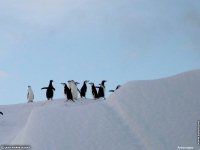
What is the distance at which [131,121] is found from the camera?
15.8 metres

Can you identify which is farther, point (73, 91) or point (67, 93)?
point (73, 91)

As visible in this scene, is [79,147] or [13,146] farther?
[13,146]

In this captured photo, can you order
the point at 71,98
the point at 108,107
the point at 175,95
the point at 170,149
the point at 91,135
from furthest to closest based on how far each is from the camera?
the point at 71,98
the point at 108,107
the point at 175,95
the point at 91,135
the point at 170,149

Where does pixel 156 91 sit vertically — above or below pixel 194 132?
above

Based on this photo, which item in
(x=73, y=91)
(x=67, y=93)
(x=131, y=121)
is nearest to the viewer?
(x=131, y=121)

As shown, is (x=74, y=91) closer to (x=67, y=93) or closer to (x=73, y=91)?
(x=73, y=91)

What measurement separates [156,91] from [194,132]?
2.73 metres

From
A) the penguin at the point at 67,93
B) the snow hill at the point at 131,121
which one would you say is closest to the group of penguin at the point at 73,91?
the penguin at the point at 67,93

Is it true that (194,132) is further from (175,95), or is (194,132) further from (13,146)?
(13,146)

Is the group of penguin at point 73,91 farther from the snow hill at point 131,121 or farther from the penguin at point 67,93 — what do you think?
the snow hill at point 131,121

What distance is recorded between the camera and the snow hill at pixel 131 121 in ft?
48.2

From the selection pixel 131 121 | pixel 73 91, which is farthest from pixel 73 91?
pixel 131 121

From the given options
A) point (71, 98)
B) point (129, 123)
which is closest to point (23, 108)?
point (71, 98)

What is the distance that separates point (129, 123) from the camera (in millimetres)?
15820
